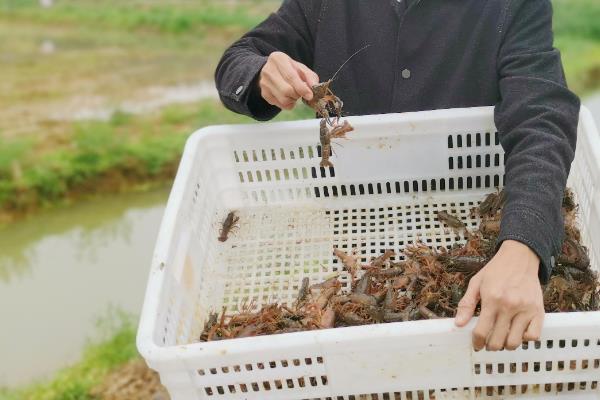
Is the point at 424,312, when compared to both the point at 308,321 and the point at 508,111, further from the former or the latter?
the point at 508,111

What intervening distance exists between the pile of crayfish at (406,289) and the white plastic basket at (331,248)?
0.08 m

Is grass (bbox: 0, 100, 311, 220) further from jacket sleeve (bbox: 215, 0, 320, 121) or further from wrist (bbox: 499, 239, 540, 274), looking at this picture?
wrist (bbox: 499, 239, 540, 274)

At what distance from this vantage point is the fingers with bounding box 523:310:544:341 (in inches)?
55.2

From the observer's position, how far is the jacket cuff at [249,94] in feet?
7.26

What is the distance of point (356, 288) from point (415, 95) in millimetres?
763

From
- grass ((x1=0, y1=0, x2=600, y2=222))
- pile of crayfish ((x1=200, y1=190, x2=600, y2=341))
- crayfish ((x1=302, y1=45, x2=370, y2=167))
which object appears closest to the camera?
pile of crayfish ((x1=200, y1=190, x2=600, y2=341))

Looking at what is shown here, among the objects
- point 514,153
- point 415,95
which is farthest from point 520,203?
point 415,95

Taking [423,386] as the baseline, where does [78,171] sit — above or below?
below

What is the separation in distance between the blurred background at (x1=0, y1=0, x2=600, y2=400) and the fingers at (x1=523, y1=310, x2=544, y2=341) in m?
2.34

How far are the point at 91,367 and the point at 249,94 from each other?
2.29 metres

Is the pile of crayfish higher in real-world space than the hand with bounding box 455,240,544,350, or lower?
lower

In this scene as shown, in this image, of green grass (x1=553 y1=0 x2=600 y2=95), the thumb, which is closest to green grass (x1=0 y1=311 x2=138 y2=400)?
the thumb

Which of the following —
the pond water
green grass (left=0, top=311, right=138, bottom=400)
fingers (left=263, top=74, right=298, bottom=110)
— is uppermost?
fingers (left=263, top=74, right=298, bottom=110)

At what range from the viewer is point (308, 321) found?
201 cm
